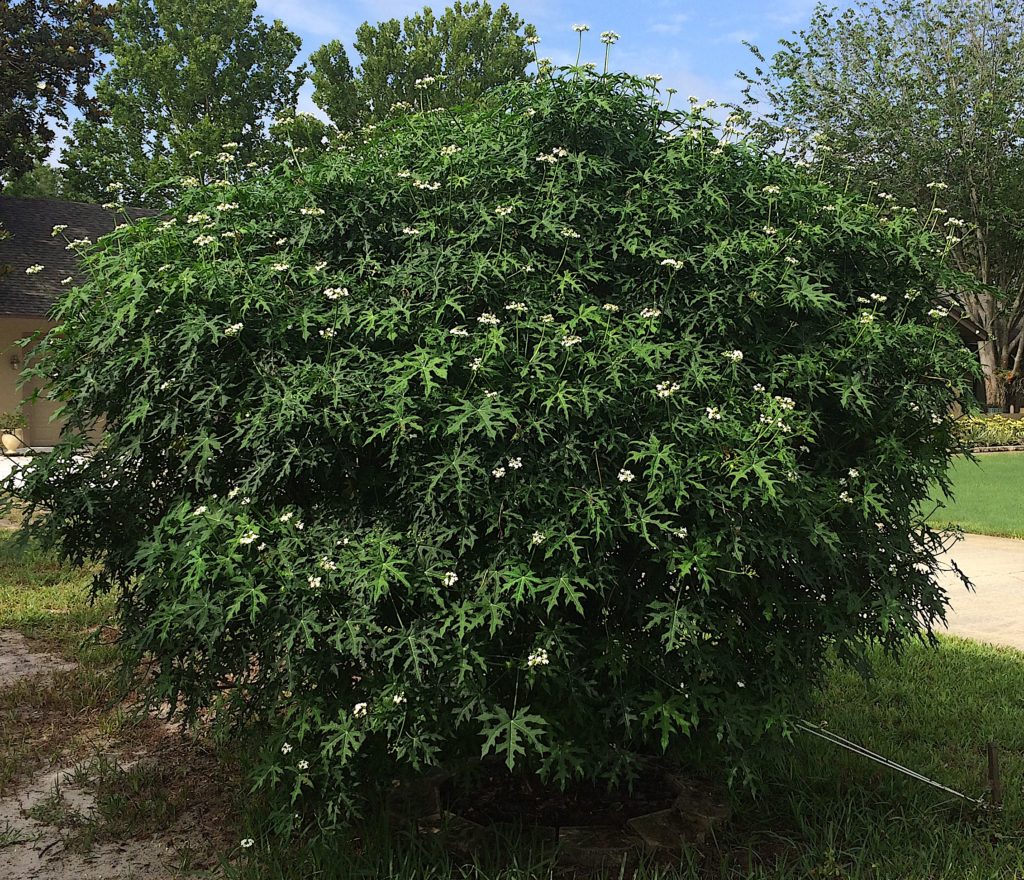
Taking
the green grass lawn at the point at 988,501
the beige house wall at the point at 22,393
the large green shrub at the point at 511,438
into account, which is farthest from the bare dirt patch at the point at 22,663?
the beige house wall at the point at 22,393

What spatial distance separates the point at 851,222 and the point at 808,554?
1282mm

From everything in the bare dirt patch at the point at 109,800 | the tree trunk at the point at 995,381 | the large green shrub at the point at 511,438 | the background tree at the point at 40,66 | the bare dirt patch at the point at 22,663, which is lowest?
the bare dirt patch at the point at 109,800

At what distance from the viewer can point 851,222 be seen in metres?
3.54

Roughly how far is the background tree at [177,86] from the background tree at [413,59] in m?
1.53

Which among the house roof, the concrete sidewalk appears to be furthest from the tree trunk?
the house roof

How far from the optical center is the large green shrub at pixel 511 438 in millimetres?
2914

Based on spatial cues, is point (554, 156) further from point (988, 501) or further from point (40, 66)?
point (40, 66)

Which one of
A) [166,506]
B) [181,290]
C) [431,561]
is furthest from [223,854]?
[181,290]

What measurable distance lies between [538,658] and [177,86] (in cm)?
3653

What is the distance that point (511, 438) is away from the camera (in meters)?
2.94

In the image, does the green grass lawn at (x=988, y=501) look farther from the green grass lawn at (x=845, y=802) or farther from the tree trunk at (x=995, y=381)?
the tree trunk at (x=995, y=381)

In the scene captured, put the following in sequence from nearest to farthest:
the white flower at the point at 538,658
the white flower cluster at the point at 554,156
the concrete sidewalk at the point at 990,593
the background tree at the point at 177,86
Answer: the white flower at the point at 538,658
the white flower cluster at the point at 554,156
the concrete sidewalk at the point at 990,593
the background tree at the point at 177,86

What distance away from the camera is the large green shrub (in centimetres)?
291

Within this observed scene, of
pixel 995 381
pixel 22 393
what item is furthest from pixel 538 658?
pixel 995 381
